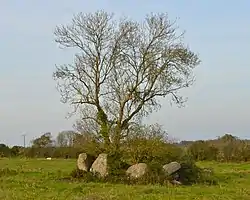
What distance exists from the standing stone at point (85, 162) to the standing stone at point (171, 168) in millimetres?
4700

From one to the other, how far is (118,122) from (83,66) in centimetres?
517

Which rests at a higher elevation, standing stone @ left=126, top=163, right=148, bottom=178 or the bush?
the bush

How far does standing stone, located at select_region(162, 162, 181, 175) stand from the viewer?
29438 mm

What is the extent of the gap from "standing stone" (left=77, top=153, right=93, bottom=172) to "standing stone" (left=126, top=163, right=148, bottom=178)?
2940 millimetres

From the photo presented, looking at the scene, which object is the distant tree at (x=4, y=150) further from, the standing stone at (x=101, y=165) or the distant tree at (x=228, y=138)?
the standing stone at (x=101, y=165)

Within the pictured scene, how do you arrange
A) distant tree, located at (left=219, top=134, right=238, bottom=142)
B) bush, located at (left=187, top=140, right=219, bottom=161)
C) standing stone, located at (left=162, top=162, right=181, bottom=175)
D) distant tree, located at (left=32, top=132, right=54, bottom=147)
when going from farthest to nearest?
distant tree, located at (left=32, top=132, right=54, bottom=147), distant tree, located at (left=219, top=134, right=238, bottom=142), bush, located at (left=187, top=140, right=219, bottom=161), standing stone, located at (left=162, top=162, right=181, bottom=175)

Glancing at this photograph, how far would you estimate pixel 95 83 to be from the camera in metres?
36.7

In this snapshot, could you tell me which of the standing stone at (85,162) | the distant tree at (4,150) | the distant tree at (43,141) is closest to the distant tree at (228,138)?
the distant tree at (43,141)

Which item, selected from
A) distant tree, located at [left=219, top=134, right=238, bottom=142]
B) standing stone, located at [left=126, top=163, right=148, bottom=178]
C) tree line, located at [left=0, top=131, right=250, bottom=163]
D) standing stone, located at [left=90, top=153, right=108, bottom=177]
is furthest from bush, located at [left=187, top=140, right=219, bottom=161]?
standing stone, located at [left=126, top=163, right=148, bottom=178]

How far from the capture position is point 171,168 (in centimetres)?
2961

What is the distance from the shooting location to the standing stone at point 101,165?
3043 centimetres

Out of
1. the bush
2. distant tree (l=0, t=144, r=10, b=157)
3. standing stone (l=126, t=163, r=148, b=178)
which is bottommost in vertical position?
standing stone (l=126, t=163, r=148, b=178)

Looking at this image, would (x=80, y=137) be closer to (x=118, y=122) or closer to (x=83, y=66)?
(x=118, y=122)

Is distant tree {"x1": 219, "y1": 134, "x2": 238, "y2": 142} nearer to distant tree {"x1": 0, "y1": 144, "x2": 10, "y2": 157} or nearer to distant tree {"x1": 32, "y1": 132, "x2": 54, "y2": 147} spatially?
distant tree {"x1": 32, "y1": 132, "x2": 54, "y2": 147}
